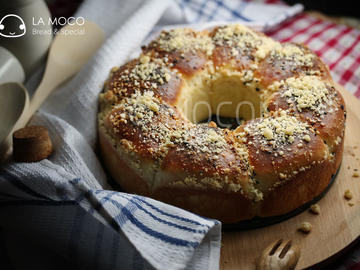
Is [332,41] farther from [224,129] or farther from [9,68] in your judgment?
[9,68]

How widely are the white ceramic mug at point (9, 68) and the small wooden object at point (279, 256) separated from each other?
113cm

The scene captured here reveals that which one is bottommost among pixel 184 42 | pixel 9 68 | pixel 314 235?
pixel 314 235

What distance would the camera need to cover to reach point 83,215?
131 cm

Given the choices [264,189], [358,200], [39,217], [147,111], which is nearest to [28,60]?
[147,111]

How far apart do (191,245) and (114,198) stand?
0.26 meters

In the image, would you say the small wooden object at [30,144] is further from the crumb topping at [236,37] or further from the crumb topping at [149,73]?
the crumb topping at [236,37]

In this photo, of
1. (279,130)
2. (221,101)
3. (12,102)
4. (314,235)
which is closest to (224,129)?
(279,130)

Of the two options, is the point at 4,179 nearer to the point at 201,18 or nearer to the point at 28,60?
the point at 28,60

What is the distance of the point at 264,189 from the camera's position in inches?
54.9

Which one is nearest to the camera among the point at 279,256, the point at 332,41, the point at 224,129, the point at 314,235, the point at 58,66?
the point at 279,256

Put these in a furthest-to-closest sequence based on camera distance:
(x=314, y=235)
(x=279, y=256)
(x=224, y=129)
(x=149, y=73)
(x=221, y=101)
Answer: (x=221, y=101) < (x=149, y=73) < (x=224, y=129) < (x=314, y=235) < (x=279, y=256)

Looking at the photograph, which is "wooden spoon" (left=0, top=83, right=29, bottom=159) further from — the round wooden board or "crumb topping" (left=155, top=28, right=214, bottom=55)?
the round wooden board

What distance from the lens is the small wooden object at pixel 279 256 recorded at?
4.09 feet

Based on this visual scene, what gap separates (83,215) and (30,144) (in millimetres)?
334
